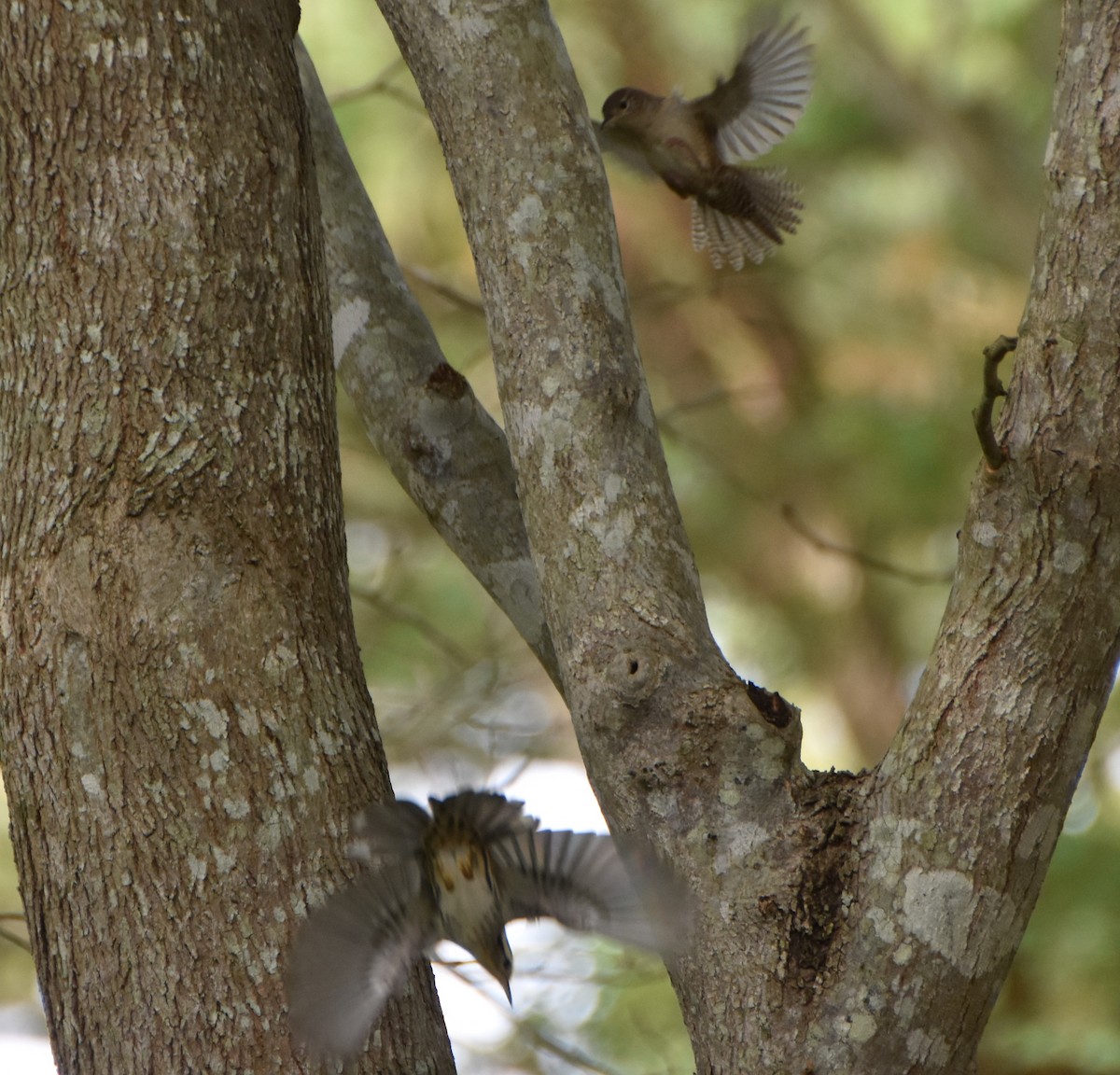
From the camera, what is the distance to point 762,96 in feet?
7.45

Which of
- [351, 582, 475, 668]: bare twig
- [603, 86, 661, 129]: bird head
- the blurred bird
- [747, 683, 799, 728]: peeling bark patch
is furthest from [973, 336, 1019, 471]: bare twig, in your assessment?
[351, 582, 475, 668]: bare twig

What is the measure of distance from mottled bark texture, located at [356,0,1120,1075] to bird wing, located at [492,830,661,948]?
2.1 inches

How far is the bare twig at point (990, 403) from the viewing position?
1.23 metres

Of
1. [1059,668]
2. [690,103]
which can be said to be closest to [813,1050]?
[1059,668]

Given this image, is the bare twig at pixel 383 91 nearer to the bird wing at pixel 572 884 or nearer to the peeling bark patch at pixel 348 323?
the peeling bark patch at pixel 348 323

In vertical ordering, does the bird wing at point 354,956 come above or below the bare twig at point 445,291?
below

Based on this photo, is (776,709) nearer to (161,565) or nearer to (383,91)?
(161,565)

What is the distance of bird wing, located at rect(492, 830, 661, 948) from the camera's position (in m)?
1.38

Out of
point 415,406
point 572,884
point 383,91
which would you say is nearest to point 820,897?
point 572,884

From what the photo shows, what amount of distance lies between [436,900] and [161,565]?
0.49 metres

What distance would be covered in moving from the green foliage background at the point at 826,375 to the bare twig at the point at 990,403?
91.0 inches

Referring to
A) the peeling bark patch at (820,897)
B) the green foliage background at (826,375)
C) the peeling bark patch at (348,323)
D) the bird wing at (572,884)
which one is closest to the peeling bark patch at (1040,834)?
the peeling bark patch at (820,897)

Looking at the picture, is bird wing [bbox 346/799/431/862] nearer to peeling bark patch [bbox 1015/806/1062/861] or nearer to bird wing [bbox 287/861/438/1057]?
bird wing [bbox 287/861/438/1057]

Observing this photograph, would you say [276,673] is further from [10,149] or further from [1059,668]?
[1059,668]
